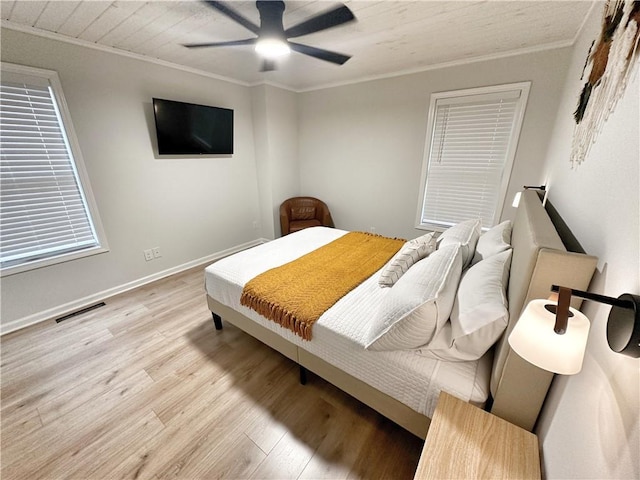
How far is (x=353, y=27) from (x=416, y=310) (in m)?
2.09

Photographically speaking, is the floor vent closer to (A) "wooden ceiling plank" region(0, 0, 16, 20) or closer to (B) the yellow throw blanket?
(B) the yellow throw blanket

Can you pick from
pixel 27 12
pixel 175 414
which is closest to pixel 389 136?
pixel 27 12

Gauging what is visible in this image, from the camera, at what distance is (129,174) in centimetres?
263

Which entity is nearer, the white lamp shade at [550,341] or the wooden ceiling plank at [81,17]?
the white lamp shade at [550,341]

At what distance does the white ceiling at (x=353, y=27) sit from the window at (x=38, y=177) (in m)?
0.46

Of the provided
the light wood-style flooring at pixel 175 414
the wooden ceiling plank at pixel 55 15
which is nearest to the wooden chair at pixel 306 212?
the light wood-style flooring at pixel 175 414

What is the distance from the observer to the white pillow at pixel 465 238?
64.0 inches

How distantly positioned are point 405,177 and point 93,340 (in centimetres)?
358

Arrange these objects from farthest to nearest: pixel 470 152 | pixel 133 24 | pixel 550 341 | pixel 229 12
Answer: pixel 470 152, pixel 133 24, pixel 229 12, pixel 550 341

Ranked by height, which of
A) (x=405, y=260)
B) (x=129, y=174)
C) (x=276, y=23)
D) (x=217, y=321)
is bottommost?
(x=217, y=321)

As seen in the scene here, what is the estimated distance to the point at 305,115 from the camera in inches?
150

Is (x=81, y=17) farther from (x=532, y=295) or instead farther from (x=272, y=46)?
(x=532, y=295)

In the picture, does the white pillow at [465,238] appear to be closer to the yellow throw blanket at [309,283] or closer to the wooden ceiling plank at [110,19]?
the yellow throw blanket at [309,283]

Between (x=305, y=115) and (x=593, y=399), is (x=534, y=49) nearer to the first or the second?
(x=305, y=115)
